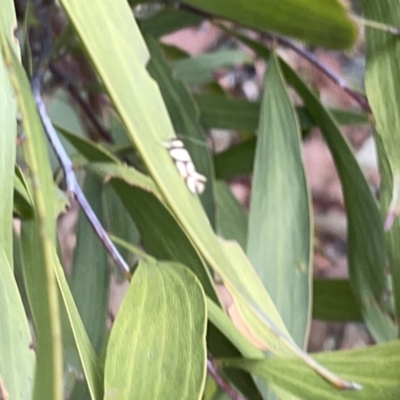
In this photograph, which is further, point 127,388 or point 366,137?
point 366,137

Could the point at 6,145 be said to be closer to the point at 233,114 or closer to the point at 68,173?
the point at 68,173

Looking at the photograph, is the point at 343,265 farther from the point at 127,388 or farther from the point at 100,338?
the point at 127,388

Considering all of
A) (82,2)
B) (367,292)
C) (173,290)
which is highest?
(82,2)

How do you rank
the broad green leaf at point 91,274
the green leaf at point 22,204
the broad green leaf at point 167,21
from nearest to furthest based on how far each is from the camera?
the green leaf at point 22,204, the broad green leaf at point 91,274, the broad green leaf at point 167,21

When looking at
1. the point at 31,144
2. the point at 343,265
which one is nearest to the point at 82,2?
the point at 31,144

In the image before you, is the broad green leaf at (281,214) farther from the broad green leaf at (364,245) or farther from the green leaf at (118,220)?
the green leaf at (118,220)

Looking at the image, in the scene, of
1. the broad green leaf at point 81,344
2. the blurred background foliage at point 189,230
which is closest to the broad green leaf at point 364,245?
the blurred background foliage at point 189,230

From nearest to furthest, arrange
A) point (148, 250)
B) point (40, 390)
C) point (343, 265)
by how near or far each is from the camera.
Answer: point (40, 390) < point (148, 250) < point (343, 265)
